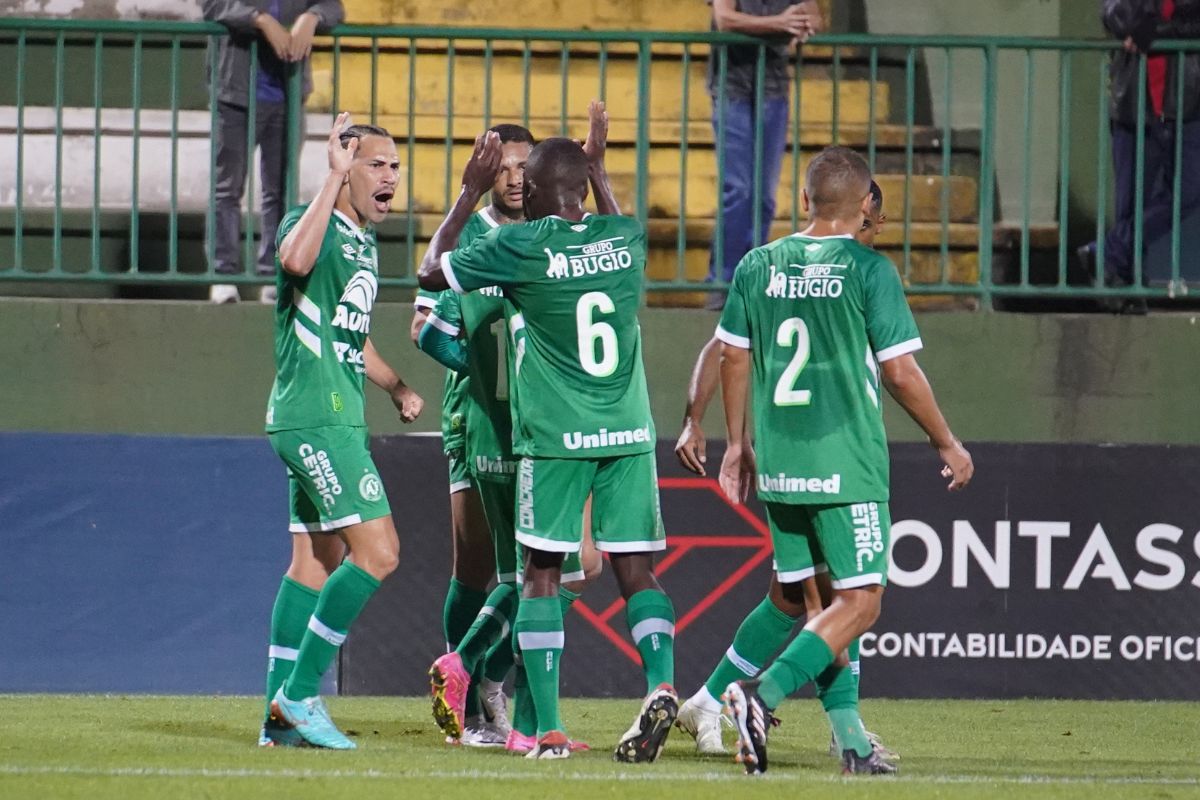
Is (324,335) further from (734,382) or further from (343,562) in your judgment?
(734,382)

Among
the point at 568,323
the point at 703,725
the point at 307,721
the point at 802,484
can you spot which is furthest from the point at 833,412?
the point at 307,721

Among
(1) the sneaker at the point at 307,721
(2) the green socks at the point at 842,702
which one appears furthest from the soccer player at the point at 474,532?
(2) the green socks at the point at 842,702

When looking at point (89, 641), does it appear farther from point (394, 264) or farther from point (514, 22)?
point (514, 22)

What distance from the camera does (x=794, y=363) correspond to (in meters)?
6.68

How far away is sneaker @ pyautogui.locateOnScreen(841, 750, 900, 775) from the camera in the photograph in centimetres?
651

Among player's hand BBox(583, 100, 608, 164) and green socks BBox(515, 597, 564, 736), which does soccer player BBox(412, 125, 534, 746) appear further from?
green socks BBox(515, 597, 564, 736)

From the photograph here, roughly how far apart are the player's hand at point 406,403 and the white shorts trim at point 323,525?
19.3 inches

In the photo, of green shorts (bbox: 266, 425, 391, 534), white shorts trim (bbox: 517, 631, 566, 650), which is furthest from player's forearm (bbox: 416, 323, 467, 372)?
white shorts trim (bbox: 517, 631, 566, 650)

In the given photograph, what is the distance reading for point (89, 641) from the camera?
9.45 meters

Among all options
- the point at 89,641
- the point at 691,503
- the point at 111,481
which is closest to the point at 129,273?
the point at 111,481

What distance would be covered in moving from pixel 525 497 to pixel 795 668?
1.11 metres

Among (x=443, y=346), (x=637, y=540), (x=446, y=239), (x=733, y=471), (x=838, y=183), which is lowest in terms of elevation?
(x=637, y=540)

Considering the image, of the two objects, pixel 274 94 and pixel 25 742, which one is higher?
pixel 274 94

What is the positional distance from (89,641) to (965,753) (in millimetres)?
4221
